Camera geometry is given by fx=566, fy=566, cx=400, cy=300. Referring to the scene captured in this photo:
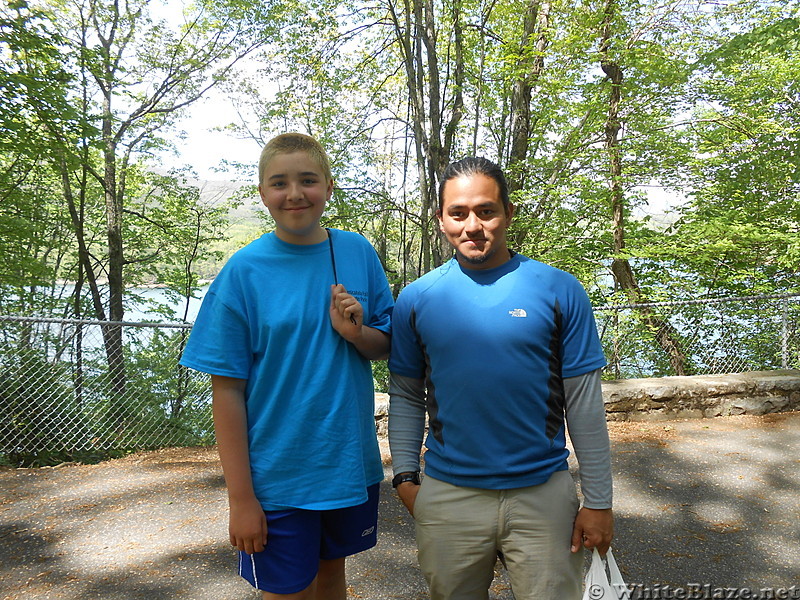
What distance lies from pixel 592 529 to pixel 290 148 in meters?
1.34

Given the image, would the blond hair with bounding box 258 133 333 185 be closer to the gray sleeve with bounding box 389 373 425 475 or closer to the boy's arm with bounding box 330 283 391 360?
the boy's arm with bounding box 330 283 391 360

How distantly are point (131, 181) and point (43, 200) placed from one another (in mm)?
2565

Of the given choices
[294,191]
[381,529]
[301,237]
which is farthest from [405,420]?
[381,529]

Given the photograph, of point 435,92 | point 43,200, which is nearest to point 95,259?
point 43,200

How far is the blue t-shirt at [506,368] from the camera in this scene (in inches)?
60.4

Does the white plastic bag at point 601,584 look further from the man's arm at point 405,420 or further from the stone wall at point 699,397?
the stone wall at point 699,397

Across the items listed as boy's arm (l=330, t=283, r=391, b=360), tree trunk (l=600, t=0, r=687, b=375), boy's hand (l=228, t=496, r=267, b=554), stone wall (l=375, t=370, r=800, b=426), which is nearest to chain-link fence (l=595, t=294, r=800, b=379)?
stone wall (l=375, t=370, r=800, b=426)

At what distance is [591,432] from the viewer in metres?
1.55

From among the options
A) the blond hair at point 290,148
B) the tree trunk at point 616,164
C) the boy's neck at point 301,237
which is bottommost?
the boy's neck at point 301,237

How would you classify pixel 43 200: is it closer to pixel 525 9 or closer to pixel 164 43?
pixel 164 43

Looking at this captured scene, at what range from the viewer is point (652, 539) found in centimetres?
345

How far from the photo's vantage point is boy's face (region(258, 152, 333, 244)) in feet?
5.29

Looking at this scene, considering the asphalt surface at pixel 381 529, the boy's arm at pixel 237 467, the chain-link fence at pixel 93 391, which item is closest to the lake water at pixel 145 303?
the chain-link fence at pixel 93 391

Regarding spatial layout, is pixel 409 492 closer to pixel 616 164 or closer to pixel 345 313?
pixel 345 313
